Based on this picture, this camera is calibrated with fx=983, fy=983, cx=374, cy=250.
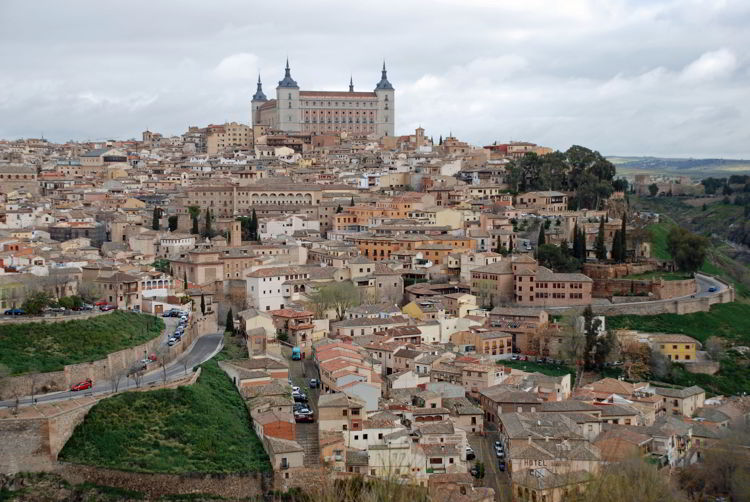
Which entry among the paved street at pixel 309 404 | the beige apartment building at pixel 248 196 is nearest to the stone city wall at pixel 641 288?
the paved street at pixel 309 404

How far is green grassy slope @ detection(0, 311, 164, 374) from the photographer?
85.6 feet

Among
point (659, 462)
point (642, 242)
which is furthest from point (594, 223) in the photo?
point (659, 462)

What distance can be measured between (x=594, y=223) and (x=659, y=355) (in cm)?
1352

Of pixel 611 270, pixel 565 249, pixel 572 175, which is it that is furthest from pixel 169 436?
pixel 572 175

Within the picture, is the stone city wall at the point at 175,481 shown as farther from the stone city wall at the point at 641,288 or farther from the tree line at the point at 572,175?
the tree line at the point at 572,175

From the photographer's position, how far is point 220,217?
51500 mm

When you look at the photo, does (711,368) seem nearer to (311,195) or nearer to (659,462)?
(659,462)

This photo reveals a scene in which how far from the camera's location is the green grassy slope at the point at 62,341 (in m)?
26.1

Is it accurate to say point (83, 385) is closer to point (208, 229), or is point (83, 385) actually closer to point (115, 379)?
point (115, 379)

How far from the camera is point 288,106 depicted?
90375mm

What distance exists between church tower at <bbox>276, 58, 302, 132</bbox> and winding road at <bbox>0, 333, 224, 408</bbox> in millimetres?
57464

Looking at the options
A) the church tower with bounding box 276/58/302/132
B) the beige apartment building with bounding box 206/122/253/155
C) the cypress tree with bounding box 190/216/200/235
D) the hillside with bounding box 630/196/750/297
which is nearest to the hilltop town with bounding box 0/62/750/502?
the cypress tree with bounding box 190/216/200/235

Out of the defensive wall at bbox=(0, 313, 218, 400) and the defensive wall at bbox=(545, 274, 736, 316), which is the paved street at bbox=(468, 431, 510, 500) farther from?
the defensive wall at bbox=(545, 274, 736, 316)

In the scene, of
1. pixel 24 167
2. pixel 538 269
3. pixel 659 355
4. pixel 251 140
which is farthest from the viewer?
pixel 251 140
